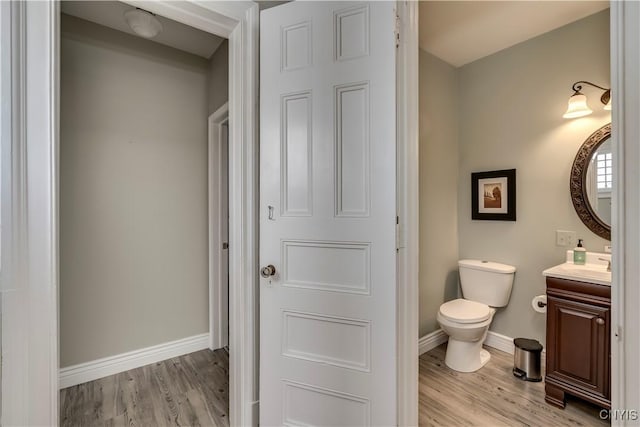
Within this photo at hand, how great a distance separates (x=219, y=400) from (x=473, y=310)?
1874mm

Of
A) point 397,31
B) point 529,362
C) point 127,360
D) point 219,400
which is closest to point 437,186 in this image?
point 529,362

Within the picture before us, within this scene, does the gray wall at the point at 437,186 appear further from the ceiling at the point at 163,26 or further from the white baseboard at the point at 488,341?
the ceiling at the point at 163,26

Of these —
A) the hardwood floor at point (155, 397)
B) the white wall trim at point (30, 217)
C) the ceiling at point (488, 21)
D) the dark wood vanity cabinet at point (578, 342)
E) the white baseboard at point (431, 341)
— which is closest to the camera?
the white wall trim at point (30, 217)

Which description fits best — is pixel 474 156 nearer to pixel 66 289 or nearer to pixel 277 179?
pixel 277 179

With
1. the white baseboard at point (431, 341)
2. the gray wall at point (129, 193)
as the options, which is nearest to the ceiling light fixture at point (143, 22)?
the gray wall at point (129, 193)

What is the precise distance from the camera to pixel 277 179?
1.45 m

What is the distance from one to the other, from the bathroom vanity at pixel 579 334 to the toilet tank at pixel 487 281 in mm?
499

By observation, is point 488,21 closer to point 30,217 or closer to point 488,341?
point 488,341

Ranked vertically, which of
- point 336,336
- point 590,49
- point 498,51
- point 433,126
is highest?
point 498,51

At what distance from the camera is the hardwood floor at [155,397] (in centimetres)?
172

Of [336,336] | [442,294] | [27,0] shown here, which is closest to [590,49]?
[442,294]

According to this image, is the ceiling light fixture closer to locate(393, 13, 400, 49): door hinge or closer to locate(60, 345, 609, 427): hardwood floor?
A: locate(393, 13, 400, 49): door hinge

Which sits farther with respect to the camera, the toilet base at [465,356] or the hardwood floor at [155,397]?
the toilet base at [465,356]

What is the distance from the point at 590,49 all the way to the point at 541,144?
662 millimetres
